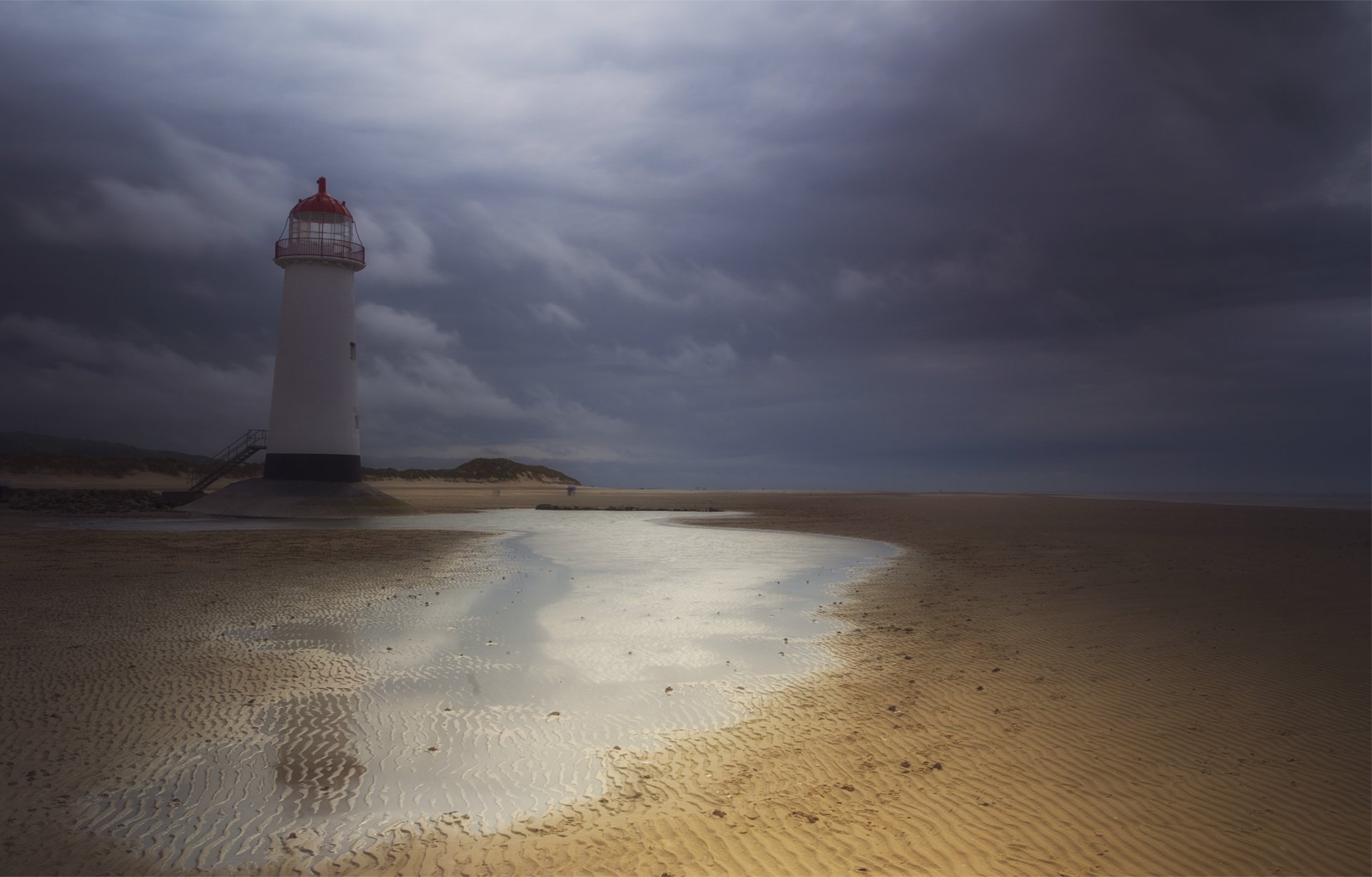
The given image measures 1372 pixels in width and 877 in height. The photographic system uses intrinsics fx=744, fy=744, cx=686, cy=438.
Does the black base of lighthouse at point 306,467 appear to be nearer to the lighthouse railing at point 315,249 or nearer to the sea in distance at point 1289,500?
the lighthouse railing at point 315,249

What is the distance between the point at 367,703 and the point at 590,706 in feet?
7.67

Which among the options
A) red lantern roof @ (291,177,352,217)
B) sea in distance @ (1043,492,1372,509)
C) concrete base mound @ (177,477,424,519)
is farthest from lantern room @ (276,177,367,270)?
sea in distance @ (1043,492,1372,509)

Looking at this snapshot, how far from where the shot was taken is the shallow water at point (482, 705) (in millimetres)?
5355

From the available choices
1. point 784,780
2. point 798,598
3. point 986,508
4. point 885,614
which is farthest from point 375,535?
point 986,508

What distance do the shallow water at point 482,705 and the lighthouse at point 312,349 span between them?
20.9m

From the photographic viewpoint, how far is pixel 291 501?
1299 inches

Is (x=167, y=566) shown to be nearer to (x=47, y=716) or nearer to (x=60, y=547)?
(x=60, y=547)

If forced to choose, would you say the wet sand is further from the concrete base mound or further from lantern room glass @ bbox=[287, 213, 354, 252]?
Answer: lantern room glass @ bbox=[287, 213, 354, 252]

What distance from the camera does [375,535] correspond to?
25094mm

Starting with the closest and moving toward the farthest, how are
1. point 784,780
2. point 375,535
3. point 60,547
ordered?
point 784,780 < point 60,547 < point 375,535

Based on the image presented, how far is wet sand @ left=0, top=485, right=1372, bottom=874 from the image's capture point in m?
4.88

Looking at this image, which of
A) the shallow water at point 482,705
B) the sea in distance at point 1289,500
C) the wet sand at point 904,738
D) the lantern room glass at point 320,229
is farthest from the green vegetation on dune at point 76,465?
the sea in distance at point 1289,500

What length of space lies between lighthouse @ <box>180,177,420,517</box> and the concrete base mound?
45 mm

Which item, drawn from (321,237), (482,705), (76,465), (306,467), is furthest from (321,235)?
(76,465)
